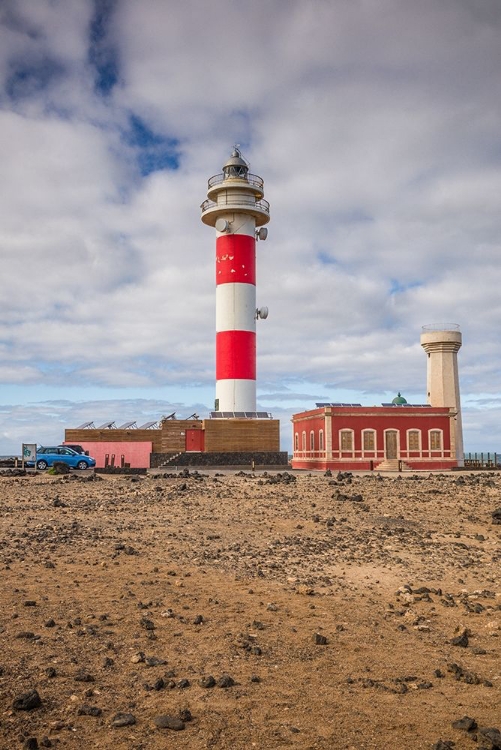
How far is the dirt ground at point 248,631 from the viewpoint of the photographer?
21.2 feet

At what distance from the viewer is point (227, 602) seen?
10148 mm

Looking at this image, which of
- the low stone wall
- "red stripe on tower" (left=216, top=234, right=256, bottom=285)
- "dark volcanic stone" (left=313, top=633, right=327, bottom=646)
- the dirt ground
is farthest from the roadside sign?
"dark volcanic stone" (left=313, top=633, right=327, bottom=646)

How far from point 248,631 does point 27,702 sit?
3.16m

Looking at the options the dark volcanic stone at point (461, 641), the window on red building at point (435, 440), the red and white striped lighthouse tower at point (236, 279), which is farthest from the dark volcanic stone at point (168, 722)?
the window on red building at point (435, 440)

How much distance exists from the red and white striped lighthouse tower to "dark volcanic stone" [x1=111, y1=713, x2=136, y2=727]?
40714 mm

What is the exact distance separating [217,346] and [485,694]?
137ft

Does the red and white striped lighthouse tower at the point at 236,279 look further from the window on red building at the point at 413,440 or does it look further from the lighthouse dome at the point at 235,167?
the window on red building at the point at 413,440

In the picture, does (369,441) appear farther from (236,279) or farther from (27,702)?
(27,702)

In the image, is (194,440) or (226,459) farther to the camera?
(194,440)

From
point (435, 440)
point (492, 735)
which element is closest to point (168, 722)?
point (492, 735)

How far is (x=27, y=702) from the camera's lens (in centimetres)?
657

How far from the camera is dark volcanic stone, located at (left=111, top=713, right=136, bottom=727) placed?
6383 millimetres

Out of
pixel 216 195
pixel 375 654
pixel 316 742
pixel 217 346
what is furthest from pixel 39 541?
pixel 216 195

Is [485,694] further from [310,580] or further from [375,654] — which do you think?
[310,580]
